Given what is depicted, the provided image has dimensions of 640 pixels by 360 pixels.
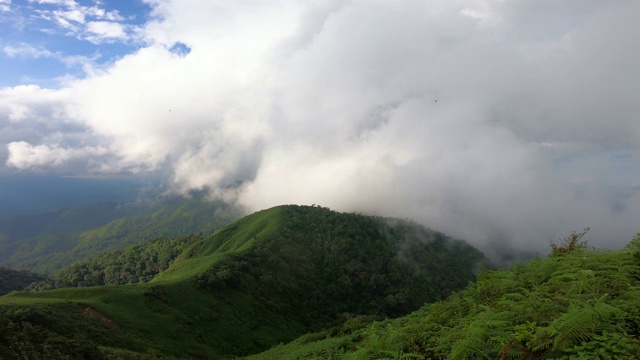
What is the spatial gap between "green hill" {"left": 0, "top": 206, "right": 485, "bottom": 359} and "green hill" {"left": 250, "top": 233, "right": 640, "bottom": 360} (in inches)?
1090

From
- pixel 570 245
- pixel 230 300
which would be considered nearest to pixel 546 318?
pixel 570 245

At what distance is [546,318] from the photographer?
36.2ft

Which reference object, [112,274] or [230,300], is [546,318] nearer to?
[230,300]

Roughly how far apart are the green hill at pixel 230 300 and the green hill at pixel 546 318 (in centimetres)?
2768

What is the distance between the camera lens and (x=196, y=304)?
96.6 m

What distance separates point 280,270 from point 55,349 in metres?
122

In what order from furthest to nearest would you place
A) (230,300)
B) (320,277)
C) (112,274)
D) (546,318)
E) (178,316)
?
(112,274), (320,277), (230,300), (178,316), (546,318)

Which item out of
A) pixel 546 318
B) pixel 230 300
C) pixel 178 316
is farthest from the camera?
pixel 230 300

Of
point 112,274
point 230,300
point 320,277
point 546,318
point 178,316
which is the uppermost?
point 112,274

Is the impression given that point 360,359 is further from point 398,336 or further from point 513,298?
point 513,298

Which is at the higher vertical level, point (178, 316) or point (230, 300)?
point (230, 300)

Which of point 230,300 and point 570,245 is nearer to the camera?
point 570,245

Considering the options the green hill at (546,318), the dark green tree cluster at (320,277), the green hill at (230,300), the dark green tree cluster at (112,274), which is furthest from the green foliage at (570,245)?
the dark green tree cluster at (112,274)

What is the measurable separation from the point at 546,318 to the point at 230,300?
11100 centimetres
